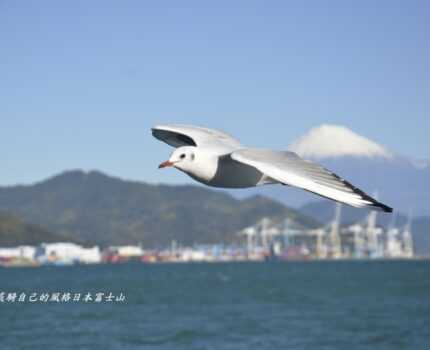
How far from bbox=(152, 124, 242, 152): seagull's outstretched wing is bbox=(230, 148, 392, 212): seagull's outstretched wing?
3.53 feet

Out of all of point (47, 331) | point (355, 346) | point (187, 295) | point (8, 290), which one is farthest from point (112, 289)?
point (355, 346)

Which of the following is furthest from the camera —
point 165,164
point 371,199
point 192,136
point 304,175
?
point 192,136

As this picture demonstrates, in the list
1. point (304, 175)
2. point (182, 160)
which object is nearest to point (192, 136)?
point (182, 160)

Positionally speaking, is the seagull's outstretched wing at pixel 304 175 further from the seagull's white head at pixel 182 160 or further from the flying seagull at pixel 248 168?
the seagull's white head at pixel 182 160

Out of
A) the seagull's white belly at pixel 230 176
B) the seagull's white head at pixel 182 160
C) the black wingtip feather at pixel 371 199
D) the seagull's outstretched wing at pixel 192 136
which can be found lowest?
the black wingtip feather at pixel 371 199

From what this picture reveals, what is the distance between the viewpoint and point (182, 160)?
28.7 ft

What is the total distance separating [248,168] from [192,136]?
1.70m

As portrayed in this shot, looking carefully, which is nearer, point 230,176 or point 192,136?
point 230,176

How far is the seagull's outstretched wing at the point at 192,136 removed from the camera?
9945 mm

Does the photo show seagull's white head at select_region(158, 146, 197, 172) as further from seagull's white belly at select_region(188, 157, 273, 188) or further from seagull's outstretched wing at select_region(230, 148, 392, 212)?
seagull's outstretched wing at select_region(230, 148, 392, 212)

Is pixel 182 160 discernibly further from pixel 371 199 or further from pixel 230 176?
pixel 371 199

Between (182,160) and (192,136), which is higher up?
(192,136)

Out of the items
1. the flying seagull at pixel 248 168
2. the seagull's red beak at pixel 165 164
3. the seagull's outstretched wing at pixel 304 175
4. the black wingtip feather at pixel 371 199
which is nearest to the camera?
the black wingtip feather at pixel 371 199

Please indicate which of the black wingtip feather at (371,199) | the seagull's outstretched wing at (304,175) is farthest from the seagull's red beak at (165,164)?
the black wingtip feather at (371,199)
